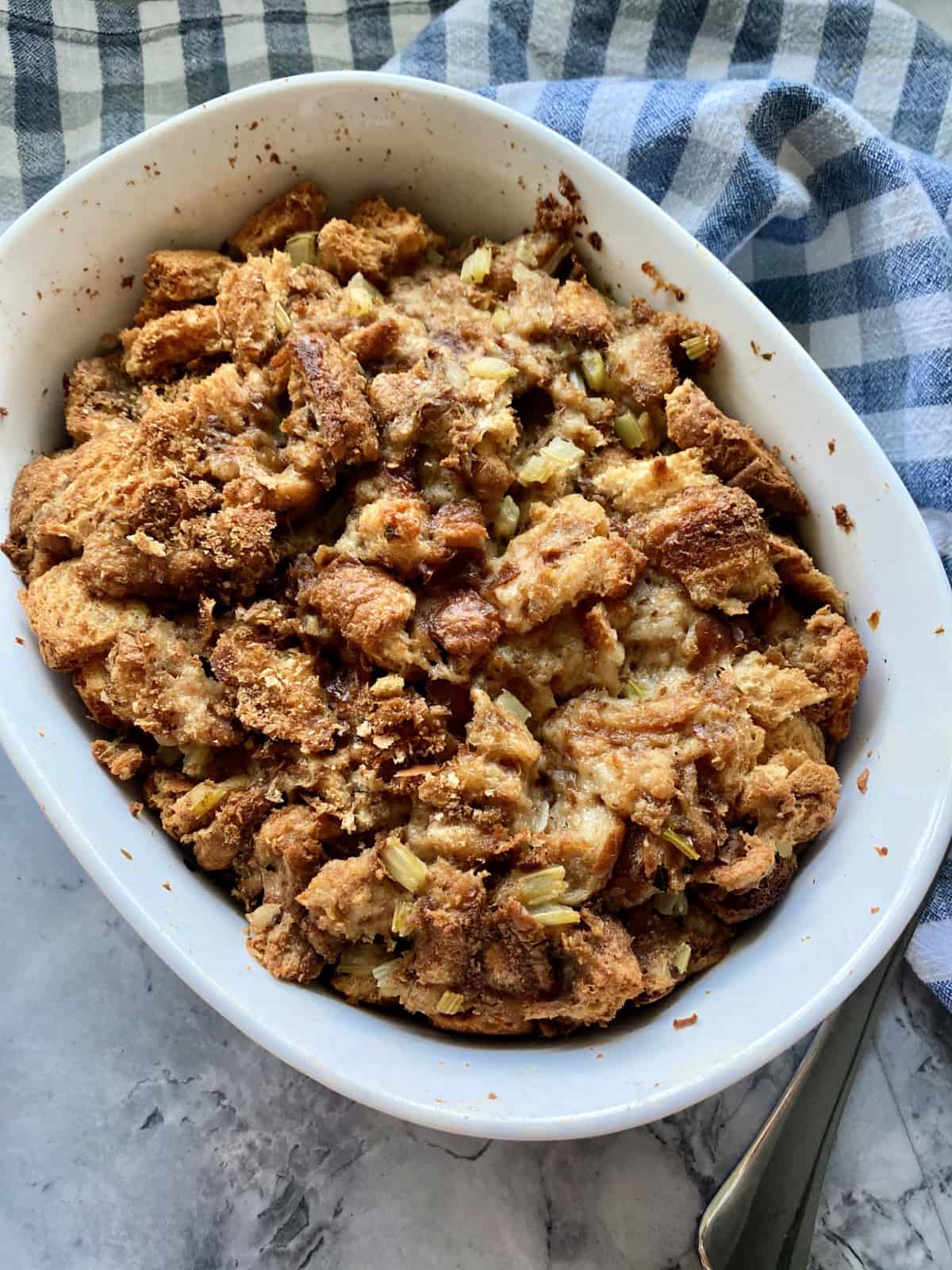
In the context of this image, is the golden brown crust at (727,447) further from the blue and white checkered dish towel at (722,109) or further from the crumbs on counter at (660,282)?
the blue and white checkered dish towel at (722,109)

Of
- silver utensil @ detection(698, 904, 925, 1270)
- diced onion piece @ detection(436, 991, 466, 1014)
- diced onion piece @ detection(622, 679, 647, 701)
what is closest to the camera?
diced onion piece @ detection(436, 991, 466, 1014)

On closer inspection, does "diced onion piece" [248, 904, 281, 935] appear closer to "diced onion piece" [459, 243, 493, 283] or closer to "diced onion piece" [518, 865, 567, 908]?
"diced onion piece" [518, 865, 567, 908]

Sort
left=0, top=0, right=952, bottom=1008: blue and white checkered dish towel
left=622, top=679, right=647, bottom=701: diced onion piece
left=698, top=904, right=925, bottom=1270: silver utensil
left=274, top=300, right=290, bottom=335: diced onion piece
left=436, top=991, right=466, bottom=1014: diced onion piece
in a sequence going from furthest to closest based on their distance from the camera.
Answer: left=0, top=0, right=952, bottom=1008: blue and white checkered dish towel, left=698, top=904, right=925, bottom=1270: silver utensil, left=274, top=300, right=290, bottom=335: diced onion piece, left=622, top=679, right=647, bottom=701: diced onion piece, left=436, top=991, right=466, bottom=1014: diced onion piece

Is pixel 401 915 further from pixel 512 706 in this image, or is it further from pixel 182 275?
pixel 182 275

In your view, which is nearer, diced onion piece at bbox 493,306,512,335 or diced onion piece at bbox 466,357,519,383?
diced onion piece at bbox 466,357,519,383

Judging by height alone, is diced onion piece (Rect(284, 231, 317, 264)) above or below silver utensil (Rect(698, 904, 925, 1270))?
above

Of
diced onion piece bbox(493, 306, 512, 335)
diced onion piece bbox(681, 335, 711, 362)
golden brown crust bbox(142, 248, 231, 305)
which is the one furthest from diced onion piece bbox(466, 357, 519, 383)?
golden brown crust bbox(142, 248, 231, 305)
